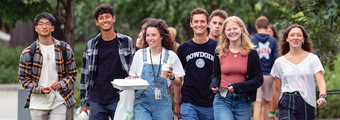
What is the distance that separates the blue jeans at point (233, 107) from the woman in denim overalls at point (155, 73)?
0.55m

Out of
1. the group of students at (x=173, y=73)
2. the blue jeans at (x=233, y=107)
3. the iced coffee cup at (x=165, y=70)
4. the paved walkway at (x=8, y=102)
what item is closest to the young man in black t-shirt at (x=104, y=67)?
the group of students at (x=173, y=73)

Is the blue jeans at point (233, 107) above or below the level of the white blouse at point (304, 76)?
below

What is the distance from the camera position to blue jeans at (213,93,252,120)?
6.15 m

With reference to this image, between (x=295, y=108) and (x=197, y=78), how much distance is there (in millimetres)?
1210

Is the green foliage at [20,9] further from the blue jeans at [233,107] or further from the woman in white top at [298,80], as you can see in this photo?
the woman in white top at [298,80]

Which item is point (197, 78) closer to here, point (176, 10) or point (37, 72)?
point (37, 72)

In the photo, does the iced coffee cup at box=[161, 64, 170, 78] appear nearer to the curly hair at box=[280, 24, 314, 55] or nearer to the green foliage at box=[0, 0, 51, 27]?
the curly hair at box=[280, 24, 314, 55]

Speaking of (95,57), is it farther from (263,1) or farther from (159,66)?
(263,1)

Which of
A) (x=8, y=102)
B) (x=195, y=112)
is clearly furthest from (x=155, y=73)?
(x=8, y=102)

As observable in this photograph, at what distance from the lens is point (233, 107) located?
20.3 ft

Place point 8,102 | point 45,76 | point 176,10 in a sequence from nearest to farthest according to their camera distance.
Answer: point 45,76, point 8,102, point 176,10

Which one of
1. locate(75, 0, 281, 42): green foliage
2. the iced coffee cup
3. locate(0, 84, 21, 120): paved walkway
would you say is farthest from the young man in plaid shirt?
locate(75, 0, 281, 42): green foliage

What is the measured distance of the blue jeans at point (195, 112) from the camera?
6.61 metres

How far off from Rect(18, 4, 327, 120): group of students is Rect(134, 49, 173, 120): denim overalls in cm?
1
